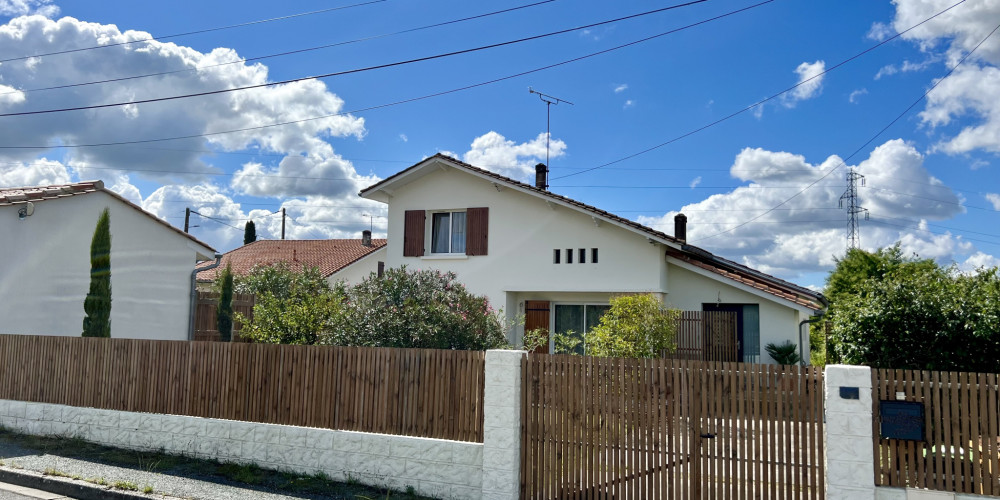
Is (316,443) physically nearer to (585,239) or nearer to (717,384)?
(717,384)

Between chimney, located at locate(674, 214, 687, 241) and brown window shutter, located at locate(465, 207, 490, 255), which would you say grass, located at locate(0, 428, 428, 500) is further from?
chimney, located at locate(674, 214, 687, 241)

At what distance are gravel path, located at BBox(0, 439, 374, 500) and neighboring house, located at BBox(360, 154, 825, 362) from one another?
35.3 feet

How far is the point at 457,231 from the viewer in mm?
19266

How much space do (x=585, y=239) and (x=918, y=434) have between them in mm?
11958

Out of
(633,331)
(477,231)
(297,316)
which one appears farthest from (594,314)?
(297,316)

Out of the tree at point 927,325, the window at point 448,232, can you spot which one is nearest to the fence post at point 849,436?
the tree at point 927,325

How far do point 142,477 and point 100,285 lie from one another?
25.5 ft

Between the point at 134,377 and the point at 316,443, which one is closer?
the point at 316,443

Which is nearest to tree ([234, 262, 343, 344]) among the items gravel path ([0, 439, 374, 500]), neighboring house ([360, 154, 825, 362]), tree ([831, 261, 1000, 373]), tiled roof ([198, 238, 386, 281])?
gravel path ([0, 439, 374, 500])

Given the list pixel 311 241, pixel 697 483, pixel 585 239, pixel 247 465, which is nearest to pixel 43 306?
pixel 247 465

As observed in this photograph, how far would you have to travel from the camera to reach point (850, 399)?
6039 mm

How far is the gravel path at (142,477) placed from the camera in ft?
24.5

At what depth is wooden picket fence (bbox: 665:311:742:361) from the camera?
15719 mm

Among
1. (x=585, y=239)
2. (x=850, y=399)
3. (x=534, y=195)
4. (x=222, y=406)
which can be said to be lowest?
(x=222, y=406)
